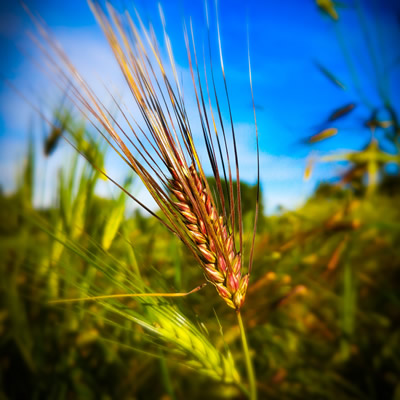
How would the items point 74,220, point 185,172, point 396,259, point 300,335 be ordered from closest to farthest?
point 185,172
point 74,220
point 300,335
point 396,259

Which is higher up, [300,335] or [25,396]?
[300,335]

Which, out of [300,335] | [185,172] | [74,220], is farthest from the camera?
[300,335]

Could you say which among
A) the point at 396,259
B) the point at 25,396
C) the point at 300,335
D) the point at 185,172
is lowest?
the point at 25,396

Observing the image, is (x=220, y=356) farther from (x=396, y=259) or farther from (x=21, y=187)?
(x=396, y=259)

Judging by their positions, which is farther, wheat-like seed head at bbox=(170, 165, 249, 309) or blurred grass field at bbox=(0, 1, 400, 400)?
blurred grass field at bbox=(0, 1, 400, 400)

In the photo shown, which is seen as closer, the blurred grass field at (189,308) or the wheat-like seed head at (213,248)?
the wheat-like seed head at (213,248)

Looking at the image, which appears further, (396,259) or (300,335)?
(396,259)

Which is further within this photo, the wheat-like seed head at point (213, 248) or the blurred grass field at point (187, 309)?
the blurred grass field at point (187, 309)

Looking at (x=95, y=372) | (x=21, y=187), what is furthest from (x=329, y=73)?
(x=95, y=372)

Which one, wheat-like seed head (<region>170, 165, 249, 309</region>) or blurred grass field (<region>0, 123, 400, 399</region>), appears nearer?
wheat-like seed head (<region>170, 165, 249, 309</region>)

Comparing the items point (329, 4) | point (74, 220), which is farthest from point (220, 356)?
point (329, 4)
